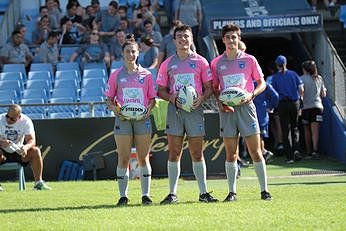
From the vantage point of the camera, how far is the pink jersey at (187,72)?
10992 millimetres

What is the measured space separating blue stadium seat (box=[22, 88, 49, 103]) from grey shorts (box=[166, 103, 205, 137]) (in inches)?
355

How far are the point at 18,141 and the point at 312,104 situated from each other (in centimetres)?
707

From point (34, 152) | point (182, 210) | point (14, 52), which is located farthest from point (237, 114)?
point (14, 52)

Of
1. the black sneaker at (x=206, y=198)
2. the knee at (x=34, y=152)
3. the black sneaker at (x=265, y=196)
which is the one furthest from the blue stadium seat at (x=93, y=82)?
the black sneaker at (x=265, y=196)

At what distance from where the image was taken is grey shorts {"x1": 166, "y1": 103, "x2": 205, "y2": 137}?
431 inches

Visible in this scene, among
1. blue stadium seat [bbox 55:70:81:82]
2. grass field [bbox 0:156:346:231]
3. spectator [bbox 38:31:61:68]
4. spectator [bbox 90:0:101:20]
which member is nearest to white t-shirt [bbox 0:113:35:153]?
grass field [bbox 0:156:346:231]

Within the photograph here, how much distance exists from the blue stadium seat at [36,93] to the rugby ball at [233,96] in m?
9.47

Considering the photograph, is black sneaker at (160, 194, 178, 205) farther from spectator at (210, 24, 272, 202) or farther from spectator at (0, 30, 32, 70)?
spectator at (0, 30, 32, 70)

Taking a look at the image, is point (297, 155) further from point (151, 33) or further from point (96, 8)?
point (96, 8)

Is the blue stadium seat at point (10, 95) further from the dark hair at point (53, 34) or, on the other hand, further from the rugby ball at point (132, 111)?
the rugby ball at point (132, 111)

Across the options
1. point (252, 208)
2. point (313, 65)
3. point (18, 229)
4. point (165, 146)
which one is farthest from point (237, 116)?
point (313, 65)

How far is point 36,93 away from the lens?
19.8 m

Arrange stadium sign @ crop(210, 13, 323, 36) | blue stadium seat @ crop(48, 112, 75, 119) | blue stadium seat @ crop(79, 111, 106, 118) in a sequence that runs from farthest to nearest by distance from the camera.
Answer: stadium sign @ crop(210, 13, 323, 36) < blue stadium seat @ crop(48, 112, 75, 119) < blue stadium seat @ crop(79, 111, 106, 118)

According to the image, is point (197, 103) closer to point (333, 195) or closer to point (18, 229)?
point (333, 195)
